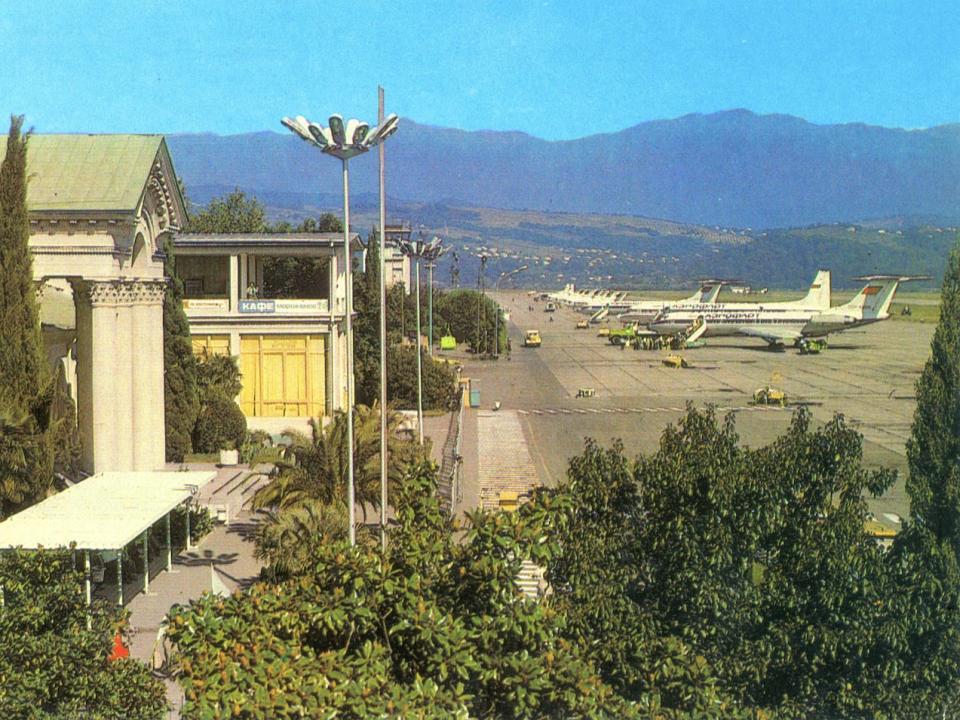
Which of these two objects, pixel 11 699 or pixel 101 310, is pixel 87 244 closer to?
pixel 101 310

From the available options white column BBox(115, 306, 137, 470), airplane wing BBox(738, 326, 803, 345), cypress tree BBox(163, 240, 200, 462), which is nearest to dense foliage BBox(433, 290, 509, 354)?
airplane wing BBox(738, 326, 803, 345)

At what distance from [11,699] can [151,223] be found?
59.3 feet

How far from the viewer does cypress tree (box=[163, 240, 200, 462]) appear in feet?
98.8

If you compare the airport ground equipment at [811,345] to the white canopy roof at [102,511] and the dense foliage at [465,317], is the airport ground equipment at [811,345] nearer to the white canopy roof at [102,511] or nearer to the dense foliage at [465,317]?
the dense foliage at [465,317]

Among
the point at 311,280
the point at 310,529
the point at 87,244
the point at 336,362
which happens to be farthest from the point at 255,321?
the point at 310,529

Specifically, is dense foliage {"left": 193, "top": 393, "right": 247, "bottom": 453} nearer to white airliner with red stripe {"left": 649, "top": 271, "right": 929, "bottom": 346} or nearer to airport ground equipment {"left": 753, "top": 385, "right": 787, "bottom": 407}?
airport ground equipment {"left": 753, "top": 385, "right": 787, "bottom": 407}

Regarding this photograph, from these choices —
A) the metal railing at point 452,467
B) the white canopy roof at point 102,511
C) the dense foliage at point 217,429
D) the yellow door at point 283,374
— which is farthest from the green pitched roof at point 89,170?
the yellow door at point 283,374

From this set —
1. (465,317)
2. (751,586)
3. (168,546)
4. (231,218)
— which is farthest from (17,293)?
(465,317)

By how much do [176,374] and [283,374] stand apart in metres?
6.88

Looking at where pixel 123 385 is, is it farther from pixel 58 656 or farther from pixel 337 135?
pixel 58 656

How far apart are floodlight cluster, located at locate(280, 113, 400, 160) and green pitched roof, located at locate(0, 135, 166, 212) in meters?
7.42

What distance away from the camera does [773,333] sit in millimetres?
85375

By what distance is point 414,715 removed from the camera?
667cm

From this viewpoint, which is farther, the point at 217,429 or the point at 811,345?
the point at 811,345
